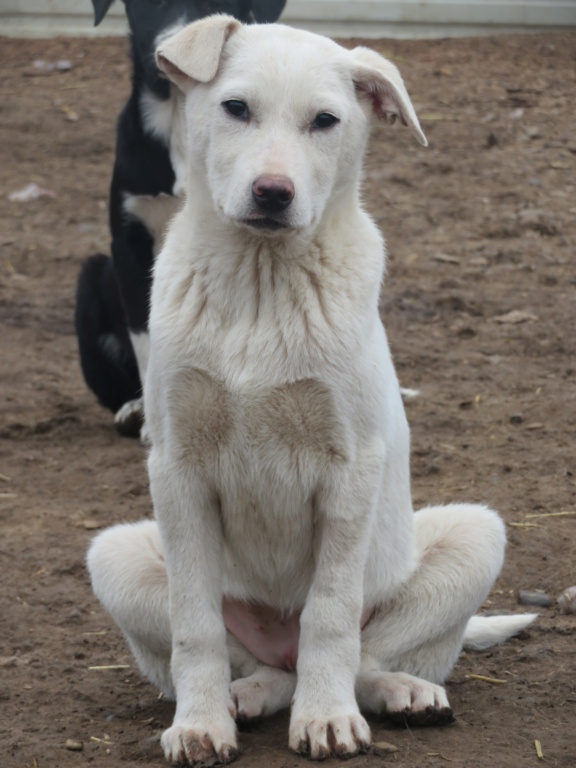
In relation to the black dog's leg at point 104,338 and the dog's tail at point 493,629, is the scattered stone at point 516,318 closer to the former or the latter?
the black dog's leg at point 104,338

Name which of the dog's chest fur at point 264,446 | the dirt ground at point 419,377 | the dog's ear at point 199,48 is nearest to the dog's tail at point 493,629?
the dirt ground at point 419,377

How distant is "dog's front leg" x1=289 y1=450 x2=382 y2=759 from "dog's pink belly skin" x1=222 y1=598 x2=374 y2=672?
322 millimetres

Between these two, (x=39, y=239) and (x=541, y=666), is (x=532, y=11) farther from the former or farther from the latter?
(x=541, y=666)

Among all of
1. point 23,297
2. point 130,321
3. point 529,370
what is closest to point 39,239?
point 23,297

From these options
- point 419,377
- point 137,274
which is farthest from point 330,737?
point 419,377

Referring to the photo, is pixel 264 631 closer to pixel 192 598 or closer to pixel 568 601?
pixel 192 598

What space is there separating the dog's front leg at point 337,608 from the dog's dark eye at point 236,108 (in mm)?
901

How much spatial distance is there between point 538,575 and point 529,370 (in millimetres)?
2319

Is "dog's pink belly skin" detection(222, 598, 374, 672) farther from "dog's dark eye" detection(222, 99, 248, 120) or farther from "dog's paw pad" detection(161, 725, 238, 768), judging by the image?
"dog's dark eye" detection(222, 99, 248, 120)

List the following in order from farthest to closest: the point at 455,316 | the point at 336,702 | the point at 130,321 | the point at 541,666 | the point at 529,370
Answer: the point at 455,316 → the point at 529,370 → the point at 130,321 → the point at 541,666 → the point at 336,702

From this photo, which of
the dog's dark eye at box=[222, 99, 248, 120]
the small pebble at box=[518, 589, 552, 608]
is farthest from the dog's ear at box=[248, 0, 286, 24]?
the small pebble at box=[518, 589, 552, 608]

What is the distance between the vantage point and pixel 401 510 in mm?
3455

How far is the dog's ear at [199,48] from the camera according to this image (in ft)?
10.1

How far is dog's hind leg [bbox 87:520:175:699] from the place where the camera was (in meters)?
3.36
